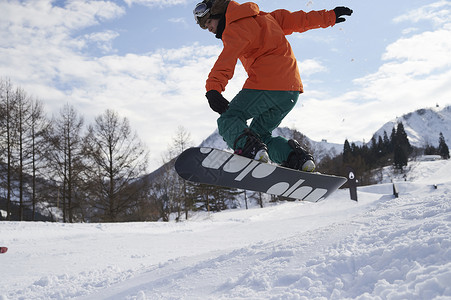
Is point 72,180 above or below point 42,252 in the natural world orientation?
above

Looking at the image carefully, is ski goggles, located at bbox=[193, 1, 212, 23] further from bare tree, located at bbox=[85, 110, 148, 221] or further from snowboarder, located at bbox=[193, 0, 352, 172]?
bare tree, located at bbox=[85, 110, 148, 221]

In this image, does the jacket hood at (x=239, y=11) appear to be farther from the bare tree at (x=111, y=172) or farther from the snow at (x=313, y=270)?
the bare tree at (x=111, y=172)

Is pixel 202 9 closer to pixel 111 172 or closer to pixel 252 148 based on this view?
pixel 252 148

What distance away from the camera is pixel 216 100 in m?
2.50

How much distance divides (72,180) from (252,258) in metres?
17.3

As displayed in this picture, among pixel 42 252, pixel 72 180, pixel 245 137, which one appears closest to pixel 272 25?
pixel 245 137

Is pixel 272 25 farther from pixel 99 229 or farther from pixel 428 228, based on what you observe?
pixel 99 229

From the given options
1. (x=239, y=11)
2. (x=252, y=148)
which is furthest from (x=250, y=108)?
(x=239, y=11)

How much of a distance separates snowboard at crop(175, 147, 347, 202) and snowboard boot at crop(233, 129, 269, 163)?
5 centimetres

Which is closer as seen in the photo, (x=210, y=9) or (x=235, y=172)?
(x=210, y=9)

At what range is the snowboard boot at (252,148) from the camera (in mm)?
2789

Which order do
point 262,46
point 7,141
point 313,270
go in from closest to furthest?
point 313,270, point 262,46, point 7,141

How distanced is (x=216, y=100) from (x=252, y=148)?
586mm

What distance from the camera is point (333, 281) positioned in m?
2.00
